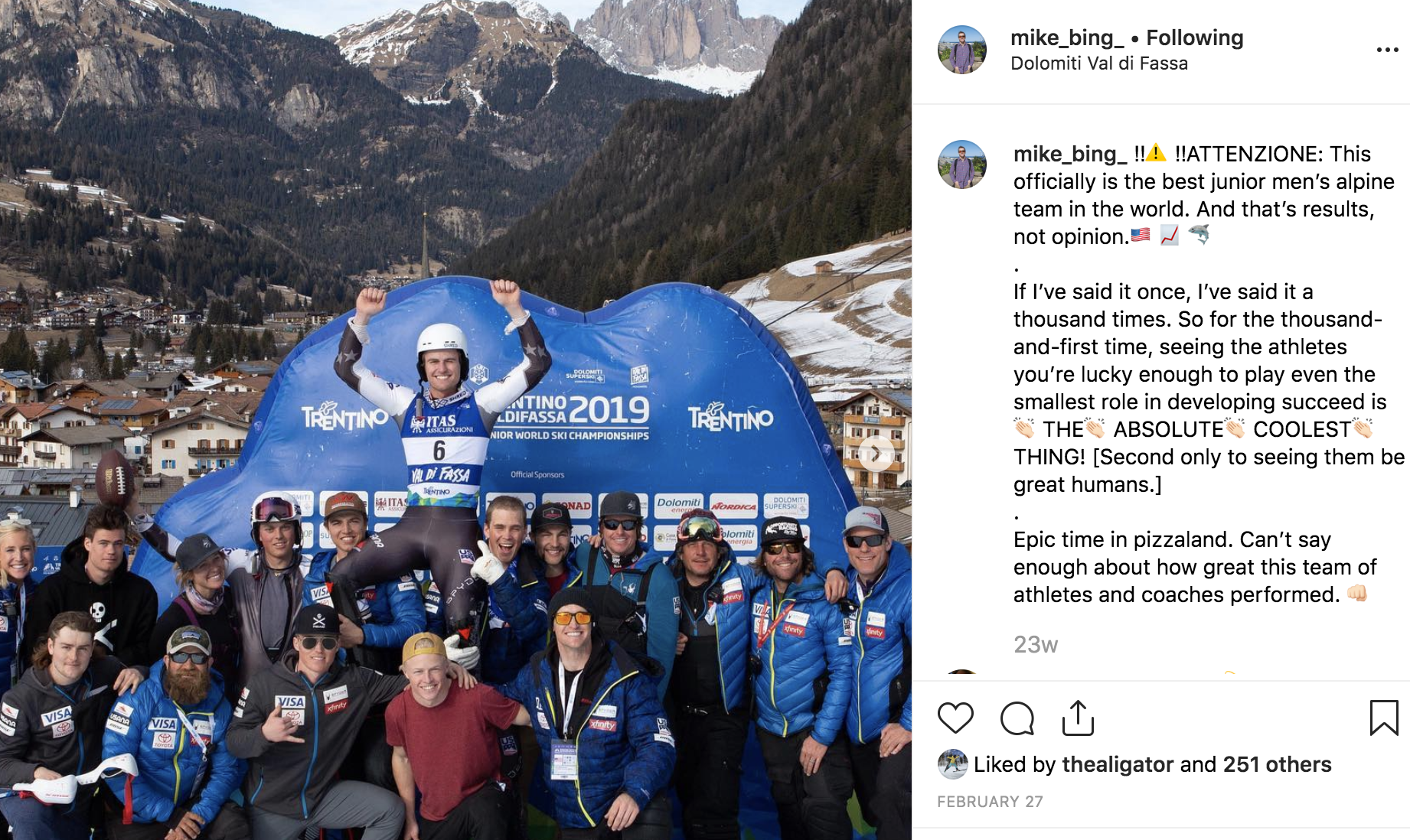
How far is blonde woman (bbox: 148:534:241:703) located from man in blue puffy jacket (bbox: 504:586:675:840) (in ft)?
5.57

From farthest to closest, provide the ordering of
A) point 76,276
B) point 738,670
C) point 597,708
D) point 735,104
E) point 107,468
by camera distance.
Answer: point 76,276 < point 735,104 < point 107,468 < point 738,670 < point 597,708

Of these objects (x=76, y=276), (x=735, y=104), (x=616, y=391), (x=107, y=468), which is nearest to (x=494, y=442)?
(x=616, y=391)

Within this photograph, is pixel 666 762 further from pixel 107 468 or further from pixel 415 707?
pixel 107 468

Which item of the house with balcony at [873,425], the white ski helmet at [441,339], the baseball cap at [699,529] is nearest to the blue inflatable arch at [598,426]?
the white ski helmet at [441,339]

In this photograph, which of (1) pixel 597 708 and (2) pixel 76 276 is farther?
(2) pixel 76 276

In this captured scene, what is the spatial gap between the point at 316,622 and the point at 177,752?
2.88ft

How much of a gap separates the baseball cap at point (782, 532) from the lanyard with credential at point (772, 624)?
281 mm

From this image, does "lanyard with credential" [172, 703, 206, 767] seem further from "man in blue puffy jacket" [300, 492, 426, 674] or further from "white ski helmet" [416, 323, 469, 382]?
"white ski helmet" [416, 323, 469, 382]

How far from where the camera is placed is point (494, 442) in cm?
773

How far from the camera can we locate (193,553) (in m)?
5.80
